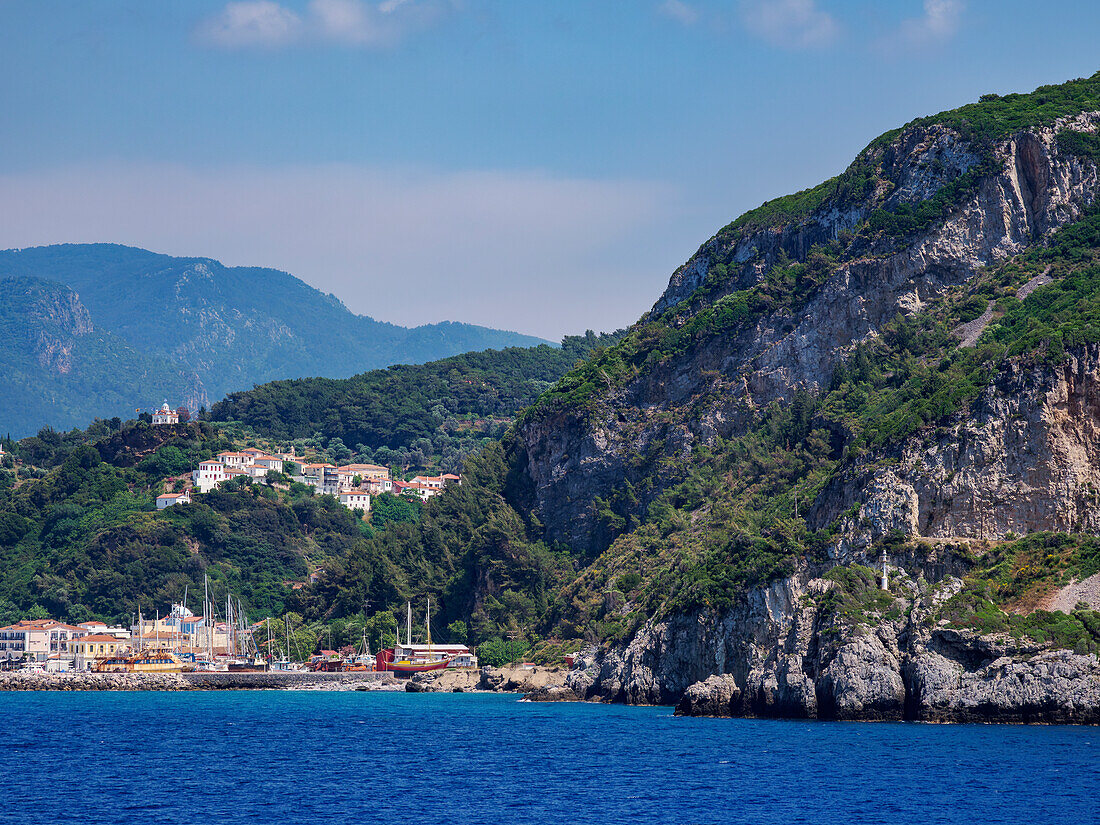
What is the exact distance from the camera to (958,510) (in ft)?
259

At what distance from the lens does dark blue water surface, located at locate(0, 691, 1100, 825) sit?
157 ft

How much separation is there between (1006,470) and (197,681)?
7651 centimetres

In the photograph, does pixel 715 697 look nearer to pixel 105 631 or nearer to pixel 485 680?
pixel 485 680

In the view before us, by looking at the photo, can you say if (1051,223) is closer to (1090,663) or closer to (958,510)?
(958,510)

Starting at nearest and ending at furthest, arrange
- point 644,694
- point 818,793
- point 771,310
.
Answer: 1. point 818,793
2. point 644,694
3. point 771,310

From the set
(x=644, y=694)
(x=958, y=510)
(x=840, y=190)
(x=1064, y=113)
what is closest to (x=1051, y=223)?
(x=1064, y=113)

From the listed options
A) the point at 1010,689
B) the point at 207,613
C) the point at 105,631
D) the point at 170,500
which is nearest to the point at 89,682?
the point at 105,631

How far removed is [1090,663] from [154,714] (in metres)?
57.5

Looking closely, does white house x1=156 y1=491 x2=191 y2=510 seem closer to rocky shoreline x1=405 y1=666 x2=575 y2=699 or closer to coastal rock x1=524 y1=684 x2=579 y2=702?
rocky shoreline x1=405 y1=666 x2=575 y2=699

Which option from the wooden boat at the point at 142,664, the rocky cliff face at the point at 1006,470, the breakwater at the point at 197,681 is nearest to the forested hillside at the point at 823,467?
the rocky cliff face at the point at 1006,470

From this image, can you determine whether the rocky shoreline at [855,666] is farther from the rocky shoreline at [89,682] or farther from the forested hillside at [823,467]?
the rocky shoreline at [89,682]

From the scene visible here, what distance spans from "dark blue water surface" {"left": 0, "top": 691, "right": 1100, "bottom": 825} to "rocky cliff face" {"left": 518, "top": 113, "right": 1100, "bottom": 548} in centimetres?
4604

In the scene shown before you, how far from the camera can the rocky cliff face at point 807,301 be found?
11469 centimetres

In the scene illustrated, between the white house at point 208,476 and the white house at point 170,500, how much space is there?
2992mm
